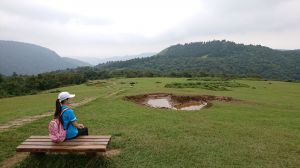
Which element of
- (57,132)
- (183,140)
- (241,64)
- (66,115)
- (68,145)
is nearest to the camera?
(68,145)

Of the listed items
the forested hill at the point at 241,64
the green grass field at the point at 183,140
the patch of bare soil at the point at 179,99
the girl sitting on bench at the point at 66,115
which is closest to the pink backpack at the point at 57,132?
the girl sitting on bench at the point at 66,115

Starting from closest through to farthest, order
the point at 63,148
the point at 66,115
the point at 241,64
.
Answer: the point at 63,148, the point at 66,115, the point at 241,64

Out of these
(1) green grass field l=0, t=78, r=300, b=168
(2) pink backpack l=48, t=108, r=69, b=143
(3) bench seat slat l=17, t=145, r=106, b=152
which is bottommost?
(1) green grass field l=0, t=78, r=300, b=168

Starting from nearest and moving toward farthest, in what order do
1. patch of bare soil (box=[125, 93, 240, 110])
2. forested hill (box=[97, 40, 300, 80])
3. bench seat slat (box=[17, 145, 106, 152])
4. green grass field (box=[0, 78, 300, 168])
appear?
bench seat slat (box=[17, 145, 106, 152])
green grass field (box=[0, 78, 300, 168])
patch of bare soil (box=[125, 93, 240, 110])
forested hill (box=[97, 40, 300, 80])

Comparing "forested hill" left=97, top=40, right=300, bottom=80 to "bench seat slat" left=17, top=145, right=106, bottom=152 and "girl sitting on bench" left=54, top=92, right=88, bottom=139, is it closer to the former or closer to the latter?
"girl sitting on bench" left=54, top=92, right=88, bottom=139

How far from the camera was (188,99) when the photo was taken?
30.6m

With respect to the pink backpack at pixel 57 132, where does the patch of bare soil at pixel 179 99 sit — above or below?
below

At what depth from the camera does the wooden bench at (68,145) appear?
7875 mm

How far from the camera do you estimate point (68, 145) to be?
26.7 feet

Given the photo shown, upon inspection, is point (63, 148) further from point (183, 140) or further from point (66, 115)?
point (183, 140)

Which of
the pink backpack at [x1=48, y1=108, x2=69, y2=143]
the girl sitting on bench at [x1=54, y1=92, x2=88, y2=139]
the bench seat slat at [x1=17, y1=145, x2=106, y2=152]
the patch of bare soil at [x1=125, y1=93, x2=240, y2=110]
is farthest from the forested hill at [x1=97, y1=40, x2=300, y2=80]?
the bench seat slat at [x1=17, y1=145, x2=106, y2=152]

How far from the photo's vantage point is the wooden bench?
788 cm

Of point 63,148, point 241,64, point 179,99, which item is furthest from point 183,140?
point 241,64

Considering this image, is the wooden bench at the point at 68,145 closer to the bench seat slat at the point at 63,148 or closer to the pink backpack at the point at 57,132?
the bench seat slat at the point at 63,148
